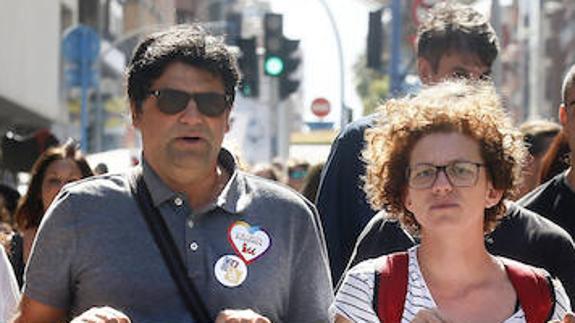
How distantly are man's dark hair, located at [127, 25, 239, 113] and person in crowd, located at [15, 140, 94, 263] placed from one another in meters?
3.55

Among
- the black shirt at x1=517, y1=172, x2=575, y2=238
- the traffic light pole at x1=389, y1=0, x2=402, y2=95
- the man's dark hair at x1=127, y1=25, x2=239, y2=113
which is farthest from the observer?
the traffic light pole at x1=389, y1=0, x2=402, y2=95

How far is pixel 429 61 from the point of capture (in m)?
6.86

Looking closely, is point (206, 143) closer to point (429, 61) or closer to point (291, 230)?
point (291, 230)

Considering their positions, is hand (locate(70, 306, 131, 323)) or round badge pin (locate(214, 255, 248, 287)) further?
round badge pin (locate(214, 255, 248, 287))

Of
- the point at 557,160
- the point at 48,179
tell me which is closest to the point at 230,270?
the point at 557,160

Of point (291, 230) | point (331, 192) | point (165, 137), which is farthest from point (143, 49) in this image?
point (331, 192)

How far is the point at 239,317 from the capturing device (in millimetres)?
4785

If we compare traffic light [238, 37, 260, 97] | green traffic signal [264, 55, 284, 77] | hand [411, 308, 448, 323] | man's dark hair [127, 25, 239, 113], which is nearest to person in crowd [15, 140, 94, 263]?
man's dark hair [127, 25, 239, 113]

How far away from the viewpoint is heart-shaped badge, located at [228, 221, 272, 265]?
16.5 ft

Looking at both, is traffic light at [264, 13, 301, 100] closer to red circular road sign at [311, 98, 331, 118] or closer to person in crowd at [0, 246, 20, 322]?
red circular road sign at [311, 98, 331, 118]

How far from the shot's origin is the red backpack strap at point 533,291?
470 cm

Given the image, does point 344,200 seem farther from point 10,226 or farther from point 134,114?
point 10,226

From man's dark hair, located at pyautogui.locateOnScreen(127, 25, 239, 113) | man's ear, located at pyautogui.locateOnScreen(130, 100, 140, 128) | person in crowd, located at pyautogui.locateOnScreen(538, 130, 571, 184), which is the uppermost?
man's dark hair, located at pyautogui.locateOnScreen(127, 25, 239, 113)

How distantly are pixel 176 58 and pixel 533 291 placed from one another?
1.30 meters
